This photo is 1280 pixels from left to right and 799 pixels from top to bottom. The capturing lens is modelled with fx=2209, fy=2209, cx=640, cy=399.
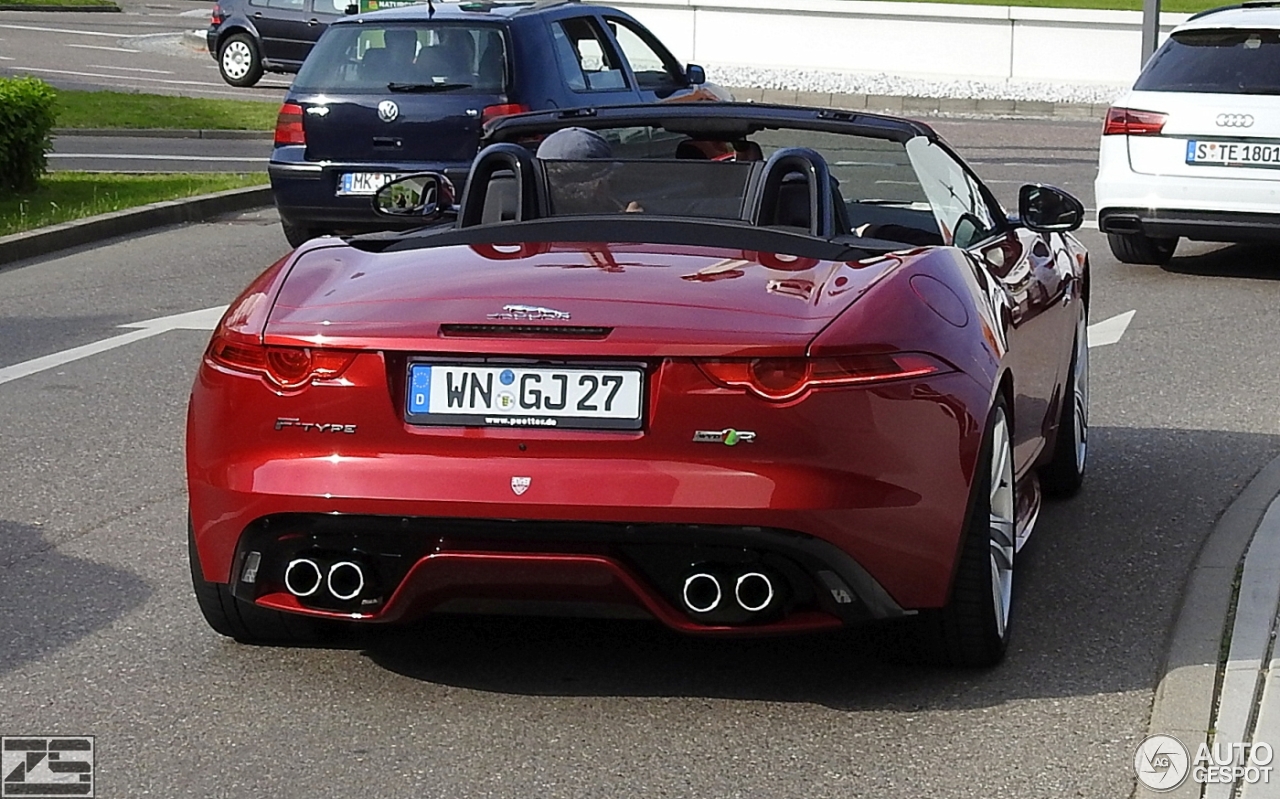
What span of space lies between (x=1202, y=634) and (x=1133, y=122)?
27.9ft

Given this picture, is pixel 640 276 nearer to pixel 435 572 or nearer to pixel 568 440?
pixel 568 440

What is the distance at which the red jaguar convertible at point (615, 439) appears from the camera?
4621 millimetres

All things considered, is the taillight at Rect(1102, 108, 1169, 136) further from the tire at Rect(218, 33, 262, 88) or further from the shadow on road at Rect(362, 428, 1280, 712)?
the tire at Rect(218, 33, 262, 88)

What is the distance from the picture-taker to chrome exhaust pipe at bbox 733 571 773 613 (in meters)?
4.72

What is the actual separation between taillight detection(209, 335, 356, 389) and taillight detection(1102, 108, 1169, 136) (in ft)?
31.1

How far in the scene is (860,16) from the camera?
34.7 meters

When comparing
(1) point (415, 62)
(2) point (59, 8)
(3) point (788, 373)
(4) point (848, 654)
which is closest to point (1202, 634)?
(4) point (848, 654)

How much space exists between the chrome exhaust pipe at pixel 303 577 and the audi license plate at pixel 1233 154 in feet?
31.1

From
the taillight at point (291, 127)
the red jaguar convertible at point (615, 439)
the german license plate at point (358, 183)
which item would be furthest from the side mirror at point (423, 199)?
the taillight at point (291, 127)

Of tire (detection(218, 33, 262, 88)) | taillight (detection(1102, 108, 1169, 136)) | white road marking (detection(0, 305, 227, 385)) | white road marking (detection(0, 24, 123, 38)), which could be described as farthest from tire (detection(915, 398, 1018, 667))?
white road marking (detection(0, 24, 123, 38))

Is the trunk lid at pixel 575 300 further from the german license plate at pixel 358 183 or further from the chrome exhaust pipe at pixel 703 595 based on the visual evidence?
the german license plate at pixel 358 183

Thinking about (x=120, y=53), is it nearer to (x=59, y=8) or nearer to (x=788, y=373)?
(x=59, y=8)

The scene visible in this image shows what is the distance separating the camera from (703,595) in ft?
15.5

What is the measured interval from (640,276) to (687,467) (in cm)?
55
